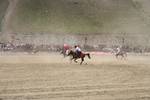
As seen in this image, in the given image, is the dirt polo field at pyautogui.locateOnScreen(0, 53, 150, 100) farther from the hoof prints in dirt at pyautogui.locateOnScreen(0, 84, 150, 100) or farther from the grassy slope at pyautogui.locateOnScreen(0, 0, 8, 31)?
the grassy slope at pyautogui.locateOnScreen(0, 0, 8, 31)

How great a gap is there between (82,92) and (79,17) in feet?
215

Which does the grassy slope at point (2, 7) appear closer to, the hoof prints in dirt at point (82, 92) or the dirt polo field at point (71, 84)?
the dirt polo field at point (71, 84)

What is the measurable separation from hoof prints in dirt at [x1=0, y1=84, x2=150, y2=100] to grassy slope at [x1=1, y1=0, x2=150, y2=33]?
56242 mm

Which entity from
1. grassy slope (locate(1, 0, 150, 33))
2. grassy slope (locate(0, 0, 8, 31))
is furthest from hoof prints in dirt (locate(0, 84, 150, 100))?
grassy slope (locate(0, 0, 8, 31))

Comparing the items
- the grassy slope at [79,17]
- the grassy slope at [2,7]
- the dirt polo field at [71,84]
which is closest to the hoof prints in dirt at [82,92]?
the dirt polo field at [71,84]

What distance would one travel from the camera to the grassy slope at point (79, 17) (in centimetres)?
8306

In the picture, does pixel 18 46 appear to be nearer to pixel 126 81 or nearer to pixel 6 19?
pixel 6 19

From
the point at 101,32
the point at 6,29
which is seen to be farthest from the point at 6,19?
the point at 101,32

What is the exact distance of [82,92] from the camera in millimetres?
22109

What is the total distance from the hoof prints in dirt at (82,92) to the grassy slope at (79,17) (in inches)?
2214

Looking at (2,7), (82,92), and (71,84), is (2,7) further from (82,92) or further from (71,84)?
(82,92)

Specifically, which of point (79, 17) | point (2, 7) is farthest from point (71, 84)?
point (2, 7)

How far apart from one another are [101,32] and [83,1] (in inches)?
454

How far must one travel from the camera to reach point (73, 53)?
135ft
